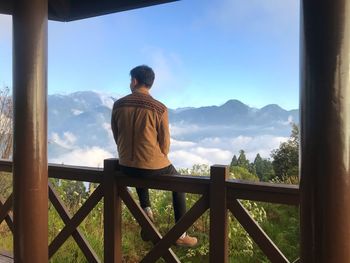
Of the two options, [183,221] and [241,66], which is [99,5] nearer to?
[183,221]

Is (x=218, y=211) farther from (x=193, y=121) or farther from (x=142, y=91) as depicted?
(x=193, y=121)

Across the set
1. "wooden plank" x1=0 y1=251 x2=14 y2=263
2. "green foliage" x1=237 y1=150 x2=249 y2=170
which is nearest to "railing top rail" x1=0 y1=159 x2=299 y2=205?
"wooden plank" x1=0 y1=251 x2=14 y2=263

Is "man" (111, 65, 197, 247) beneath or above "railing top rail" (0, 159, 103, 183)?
above

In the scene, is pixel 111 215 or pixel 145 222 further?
pixel 111 215

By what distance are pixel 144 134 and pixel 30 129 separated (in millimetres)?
627

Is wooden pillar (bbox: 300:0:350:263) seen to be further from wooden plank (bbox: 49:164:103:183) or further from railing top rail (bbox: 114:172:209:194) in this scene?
wooden plank (bbox: 49:164:103:183)

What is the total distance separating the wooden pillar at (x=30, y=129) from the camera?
207 centimetres

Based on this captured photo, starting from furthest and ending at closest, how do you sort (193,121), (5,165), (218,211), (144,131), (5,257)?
(193,121) → (5,257) → (5,165) → (144,131) → (218,211)

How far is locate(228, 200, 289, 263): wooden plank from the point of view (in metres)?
1.92

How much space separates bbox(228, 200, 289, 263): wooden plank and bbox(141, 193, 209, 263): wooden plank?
0.18m

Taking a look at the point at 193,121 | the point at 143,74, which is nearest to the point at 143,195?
the point at 143,74

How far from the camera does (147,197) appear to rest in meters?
2.46

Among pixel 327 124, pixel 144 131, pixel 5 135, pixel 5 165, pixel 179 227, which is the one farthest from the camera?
pixel 5 135

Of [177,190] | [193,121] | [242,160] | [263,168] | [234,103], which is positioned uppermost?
[234,103]
